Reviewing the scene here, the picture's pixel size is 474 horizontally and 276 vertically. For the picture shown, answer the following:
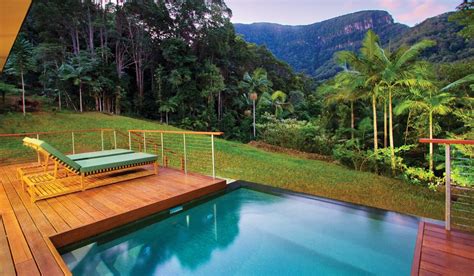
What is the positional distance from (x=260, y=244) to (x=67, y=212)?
2.68m

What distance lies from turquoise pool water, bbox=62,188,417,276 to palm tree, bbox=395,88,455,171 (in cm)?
555

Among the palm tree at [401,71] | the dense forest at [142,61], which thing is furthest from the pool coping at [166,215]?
the dense forest at [142,61]

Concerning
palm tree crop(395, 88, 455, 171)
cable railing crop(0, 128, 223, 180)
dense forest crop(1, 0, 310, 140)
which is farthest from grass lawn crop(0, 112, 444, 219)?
dense forest crop(1, 0, 310, 140)

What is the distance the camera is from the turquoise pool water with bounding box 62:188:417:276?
2.80 meters

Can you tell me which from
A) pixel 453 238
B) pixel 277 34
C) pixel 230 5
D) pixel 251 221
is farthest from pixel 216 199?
pixel 277 34

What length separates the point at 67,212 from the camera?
11.4 ft

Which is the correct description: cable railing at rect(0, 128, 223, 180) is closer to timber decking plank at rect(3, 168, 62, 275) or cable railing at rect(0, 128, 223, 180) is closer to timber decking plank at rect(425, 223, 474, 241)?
timber decking plank at rect(3, 168, 62, 275)

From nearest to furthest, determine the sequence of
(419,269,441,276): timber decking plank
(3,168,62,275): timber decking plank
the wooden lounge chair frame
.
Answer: (419,269,441,276): timber decking plank → (3,168,62,275): timber decking plank → the wooden lounge chair frame

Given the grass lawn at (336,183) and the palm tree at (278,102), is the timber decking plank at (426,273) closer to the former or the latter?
the grass lawn at (336,183)

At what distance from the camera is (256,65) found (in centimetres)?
2794

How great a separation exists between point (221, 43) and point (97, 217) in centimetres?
2120

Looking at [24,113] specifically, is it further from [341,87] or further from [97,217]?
[341,87]

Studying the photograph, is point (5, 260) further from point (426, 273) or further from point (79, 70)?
point (79, 70)

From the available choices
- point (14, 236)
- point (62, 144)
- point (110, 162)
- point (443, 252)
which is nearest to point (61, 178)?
point (110, 162)
